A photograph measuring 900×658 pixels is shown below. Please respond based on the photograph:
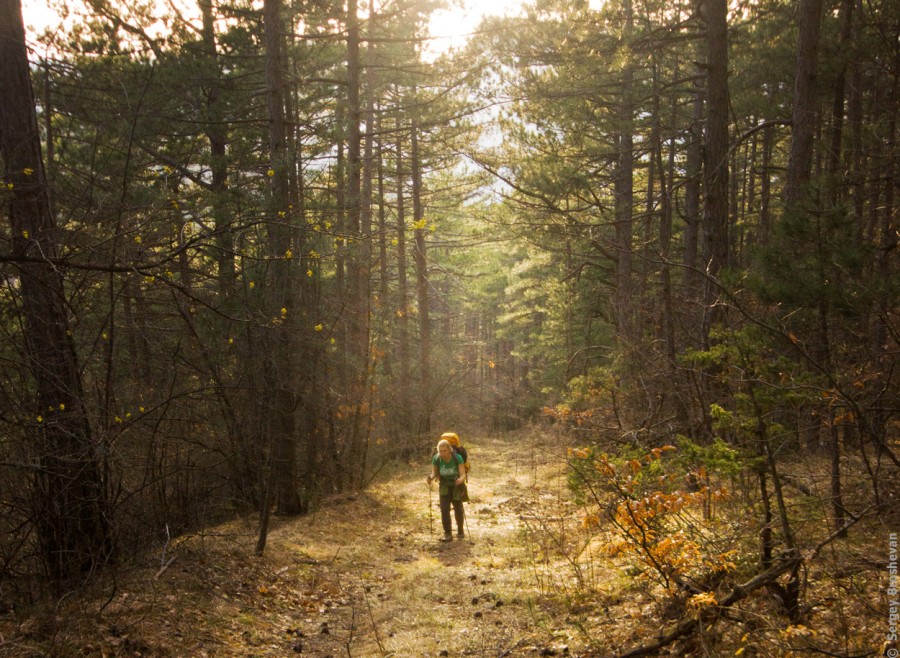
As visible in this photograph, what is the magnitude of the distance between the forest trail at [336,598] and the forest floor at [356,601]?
0.05ft

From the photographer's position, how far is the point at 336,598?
6492 mm

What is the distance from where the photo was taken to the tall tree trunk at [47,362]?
4.63 m

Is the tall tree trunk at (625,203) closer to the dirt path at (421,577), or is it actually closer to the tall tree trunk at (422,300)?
the dirt path at (421,577)

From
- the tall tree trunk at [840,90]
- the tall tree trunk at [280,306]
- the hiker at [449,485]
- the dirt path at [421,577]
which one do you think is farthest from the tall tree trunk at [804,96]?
the tall tree trunk at [280,306]

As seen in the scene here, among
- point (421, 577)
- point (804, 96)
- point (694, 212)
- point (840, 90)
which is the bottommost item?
point (421, 577)

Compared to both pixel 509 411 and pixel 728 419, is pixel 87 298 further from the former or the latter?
pixel 509 411

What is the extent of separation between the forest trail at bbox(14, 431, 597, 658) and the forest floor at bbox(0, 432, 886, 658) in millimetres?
16

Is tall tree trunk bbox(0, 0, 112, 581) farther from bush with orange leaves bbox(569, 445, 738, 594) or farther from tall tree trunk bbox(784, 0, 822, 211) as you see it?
tall tree trunk bbox(784, 0, 822, 211)

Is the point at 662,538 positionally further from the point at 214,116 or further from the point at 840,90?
the point at 214,116

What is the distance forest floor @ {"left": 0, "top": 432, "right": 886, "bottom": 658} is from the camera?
14.5 feet

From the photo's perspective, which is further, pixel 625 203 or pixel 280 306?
pixel 625 203

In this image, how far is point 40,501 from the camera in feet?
15.6

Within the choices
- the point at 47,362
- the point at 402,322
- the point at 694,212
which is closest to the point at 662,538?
the point at 47,362

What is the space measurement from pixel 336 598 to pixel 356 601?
236 millimetres
